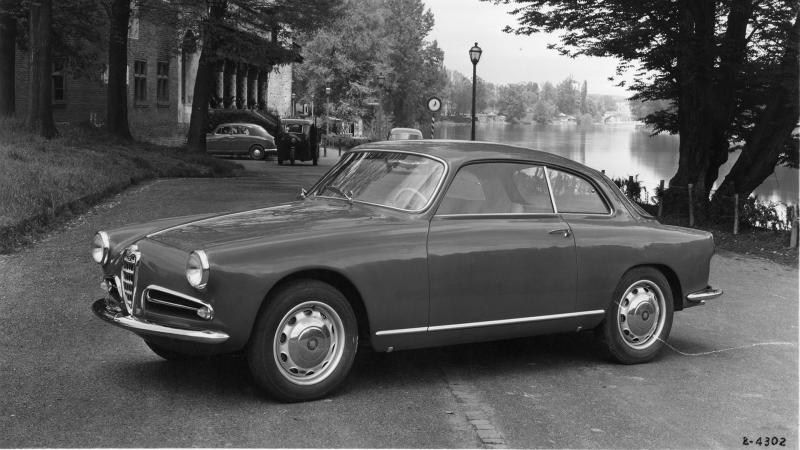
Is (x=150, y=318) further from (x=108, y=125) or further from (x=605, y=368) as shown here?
(x=108, y=125)

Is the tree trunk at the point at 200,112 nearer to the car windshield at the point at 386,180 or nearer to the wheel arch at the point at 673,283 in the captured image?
the car windshield at the point at 386,180

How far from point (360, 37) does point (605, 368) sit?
58573 mm

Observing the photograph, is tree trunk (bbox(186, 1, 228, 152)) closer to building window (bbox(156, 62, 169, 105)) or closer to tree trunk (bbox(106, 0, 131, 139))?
tree trunk (bbox(106, 0, 131, 139))

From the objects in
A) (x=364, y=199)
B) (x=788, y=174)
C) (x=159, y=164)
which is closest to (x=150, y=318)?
(x=364, y=199)

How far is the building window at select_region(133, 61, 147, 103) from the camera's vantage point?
4262 cm

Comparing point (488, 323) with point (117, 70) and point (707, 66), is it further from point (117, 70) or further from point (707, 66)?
point (117, 70)

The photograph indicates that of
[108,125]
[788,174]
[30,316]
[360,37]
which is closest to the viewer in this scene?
[30,316]

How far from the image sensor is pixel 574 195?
21.6 ft

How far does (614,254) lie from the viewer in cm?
641

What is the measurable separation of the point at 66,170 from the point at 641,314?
42.3ft

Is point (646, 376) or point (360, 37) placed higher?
point (360, 37)

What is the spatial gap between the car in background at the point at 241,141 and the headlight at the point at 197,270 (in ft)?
118

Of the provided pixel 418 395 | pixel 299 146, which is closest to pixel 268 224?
pixel 418 395

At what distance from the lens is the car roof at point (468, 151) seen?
6147mm
